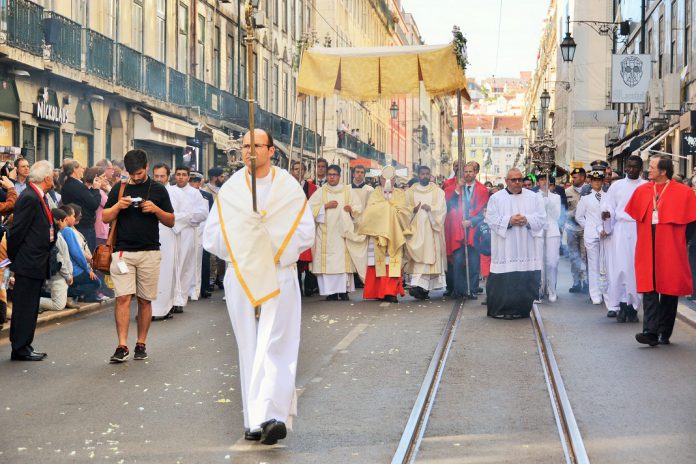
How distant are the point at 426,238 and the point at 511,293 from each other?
330cm

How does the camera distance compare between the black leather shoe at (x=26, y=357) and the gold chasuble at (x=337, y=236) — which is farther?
the gold chasuble at (x=337, y=236)

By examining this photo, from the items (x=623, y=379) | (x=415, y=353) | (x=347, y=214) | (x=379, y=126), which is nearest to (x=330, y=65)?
(x=347, y=214)

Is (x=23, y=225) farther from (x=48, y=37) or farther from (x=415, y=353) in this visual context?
(x=48, y=37)

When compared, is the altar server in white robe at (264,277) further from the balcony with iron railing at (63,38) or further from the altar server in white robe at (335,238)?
the balcony with iron railing at (63,38)

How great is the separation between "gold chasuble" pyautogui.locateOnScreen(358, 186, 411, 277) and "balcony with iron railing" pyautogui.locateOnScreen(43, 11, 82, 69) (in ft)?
26.1

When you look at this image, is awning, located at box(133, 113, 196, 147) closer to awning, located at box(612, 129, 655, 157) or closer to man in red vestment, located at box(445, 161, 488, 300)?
man in red vestment, located at box(445, 161, 488, 300)

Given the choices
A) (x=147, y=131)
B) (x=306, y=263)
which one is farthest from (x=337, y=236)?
(x=147, y=131)

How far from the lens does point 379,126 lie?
76438mm

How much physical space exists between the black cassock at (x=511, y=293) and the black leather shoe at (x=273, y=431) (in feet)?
25.3

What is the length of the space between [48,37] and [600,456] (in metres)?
17.6

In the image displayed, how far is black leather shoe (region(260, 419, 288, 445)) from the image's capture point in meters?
6.64

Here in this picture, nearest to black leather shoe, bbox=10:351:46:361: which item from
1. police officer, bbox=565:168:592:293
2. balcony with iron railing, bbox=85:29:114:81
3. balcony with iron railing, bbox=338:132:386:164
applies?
police officer, bbox=565:168:592:293

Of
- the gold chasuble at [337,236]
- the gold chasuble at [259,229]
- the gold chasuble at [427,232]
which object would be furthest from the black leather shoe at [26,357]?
the gold chasuble at [427,232]

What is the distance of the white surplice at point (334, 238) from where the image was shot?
1702 centimetres
